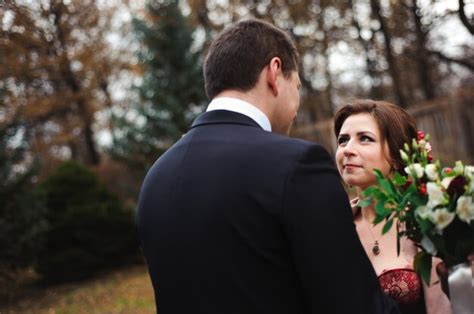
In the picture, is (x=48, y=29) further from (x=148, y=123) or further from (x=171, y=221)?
(x=171, y=221)

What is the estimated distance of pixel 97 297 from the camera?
34.2 feet

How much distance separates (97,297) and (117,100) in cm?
1496

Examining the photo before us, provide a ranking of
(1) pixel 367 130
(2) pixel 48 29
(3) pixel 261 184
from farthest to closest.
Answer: (2) pixel 48 29 < (1) pixel 367 130 < (3) pixel 261 184

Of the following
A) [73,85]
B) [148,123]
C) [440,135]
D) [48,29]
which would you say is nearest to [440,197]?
[148,123]

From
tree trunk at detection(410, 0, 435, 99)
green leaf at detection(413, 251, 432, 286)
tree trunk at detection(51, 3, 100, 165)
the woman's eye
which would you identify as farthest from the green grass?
tree trunk at detection(410, 0, 435, 99)

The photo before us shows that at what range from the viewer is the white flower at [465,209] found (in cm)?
199

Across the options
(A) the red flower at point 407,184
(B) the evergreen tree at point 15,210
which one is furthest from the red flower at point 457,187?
(B) the evergreen tree at point 15,210

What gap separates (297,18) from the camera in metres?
18.3

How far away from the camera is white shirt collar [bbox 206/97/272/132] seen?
2.04 metres

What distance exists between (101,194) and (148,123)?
221 centimetres

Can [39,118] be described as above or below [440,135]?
above

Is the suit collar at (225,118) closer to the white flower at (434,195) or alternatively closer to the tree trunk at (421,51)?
the white flower at (434,195)

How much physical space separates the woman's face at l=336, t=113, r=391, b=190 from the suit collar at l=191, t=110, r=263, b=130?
4.47 ft

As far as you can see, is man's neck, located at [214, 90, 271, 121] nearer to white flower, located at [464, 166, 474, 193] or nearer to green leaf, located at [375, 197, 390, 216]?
green leaf, located at [375, 197, 390, 216]
